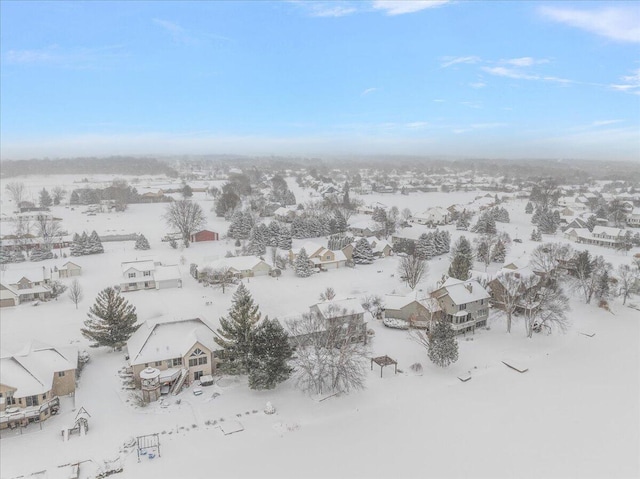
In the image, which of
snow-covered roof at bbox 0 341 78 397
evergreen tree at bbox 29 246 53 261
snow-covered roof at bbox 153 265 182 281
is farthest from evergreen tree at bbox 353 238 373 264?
evergreen tree at bbox 29 246 53 261

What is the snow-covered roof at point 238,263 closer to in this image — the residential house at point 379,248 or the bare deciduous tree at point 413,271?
the residential house at point 379,248

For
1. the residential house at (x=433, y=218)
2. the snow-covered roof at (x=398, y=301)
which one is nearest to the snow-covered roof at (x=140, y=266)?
the snow-covered roof at (x=398, y=301)

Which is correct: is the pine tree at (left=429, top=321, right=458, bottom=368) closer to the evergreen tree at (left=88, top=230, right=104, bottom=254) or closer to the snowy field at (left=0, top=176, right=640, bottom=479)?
the snowy field at (left=0, top=176, right=640, bottom=479)

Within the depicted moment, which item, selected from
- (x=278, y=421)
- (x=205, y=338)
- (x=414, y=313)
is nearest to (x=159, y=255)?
(x=205, y=338)

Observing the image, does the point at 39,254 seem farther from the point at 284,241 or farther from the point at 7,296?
the point at 284,241

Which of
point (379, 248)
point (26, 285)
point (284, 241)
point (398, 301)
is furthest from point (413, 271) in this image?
point (26, 285)

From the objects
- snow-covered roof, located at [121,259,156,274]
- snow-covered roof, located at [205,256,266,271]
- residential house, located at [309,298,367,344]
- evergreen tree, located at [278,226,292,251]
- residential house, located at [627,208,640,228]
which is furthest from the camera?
residential house, located at [627,208,640,228]
